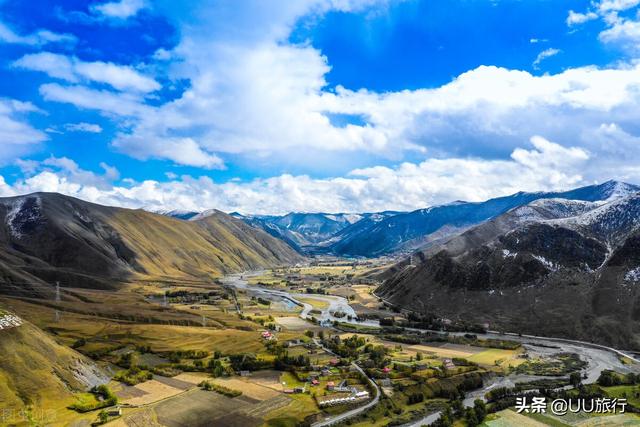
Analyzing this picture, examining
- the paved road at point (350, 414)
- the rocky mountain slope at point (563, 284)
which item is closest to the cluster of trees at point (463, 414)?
the paved road at point (350, 414)

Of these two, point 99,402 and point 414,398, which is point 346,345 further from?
point 99,402

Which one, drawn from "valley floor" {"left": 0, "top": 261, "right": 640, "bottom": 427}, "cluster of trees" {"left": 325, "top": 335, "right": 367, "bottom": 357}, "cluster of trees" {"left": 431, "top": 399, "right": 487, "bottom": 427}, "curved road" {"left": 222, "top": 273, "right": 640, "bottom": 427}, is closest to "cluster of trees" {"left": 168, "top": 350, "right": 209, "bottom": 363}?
"valley floor" {"left": 0, "top": 261, "right": 640, "bottom": 427}

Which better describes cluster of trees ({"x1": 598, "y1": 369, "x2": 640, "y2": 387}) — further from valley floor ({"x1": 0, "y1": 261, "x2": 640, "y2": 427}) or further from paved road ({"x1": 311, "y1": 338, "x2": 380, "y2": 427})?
paved road ({"x1": 311, "y1": 338, "x2": 380, "y2": 427})

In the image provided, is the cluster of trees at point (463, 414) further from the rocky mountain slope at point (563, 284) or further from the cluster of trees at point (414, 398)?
the rocky mountain slope at point (563, 284)

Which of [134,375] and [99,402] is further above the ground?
[134,375]

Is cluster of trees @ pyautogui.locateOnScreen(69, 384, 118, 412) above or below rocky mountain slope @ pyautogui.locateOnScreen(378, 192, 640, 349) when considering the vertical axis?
below

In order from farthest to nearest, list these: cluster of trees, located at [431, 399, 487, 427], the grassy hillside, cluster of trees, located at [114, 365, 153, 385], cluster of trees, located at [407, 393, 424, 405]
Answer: cluster of trees, located at [114, 365, 153, 385], cluster of trees, located at [407, 393, 424, 405], the grassy hillside, cluster of trees, located at [431, 399, 487, 427]

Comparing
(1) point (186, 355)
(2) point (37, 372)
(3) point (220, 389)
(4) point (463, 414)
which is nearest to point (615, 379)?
(4) point (463, 414)

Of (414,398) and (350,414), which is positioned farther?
(414,398)

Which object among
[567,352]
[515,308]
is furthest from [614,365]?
[515,308]
